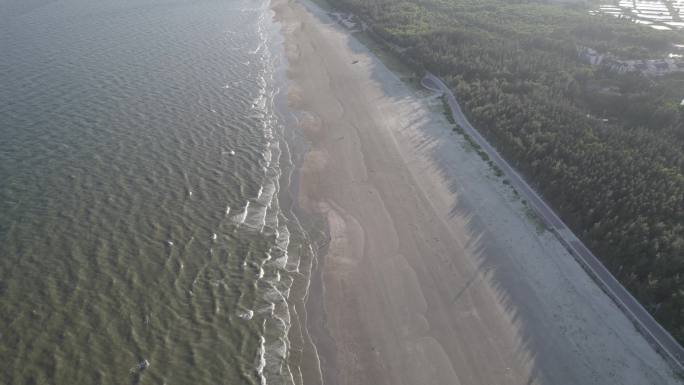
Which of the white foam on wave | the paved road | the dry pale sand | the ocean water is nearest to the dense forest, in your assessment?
the paved road

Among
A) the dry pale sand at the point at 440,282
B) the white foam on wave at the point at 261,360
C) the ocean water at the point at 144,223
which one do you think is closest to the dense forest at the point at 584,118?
the dry pale sand at the point at 440,282

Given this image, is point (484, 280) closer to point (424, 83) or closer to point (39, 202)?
point (39, 202)

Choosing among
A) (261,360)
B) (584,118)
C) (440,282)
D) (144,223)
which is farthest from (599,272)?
(144,223)

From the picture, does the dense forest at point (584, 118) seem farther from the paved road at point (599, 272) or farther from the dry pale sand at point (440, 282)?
the dry pale sand at point (440, 282)

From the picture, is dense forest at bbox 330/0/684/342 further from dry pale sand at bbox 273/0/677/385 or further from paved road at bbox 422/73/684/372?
dry pale sand at bbox 273/0/677/385

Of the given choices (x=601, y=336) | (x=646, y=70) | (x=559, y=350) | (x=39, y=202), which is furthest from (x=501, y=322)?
(x=646, y=70)

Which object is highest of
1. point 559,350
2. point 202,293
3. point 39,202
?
point 39,202
